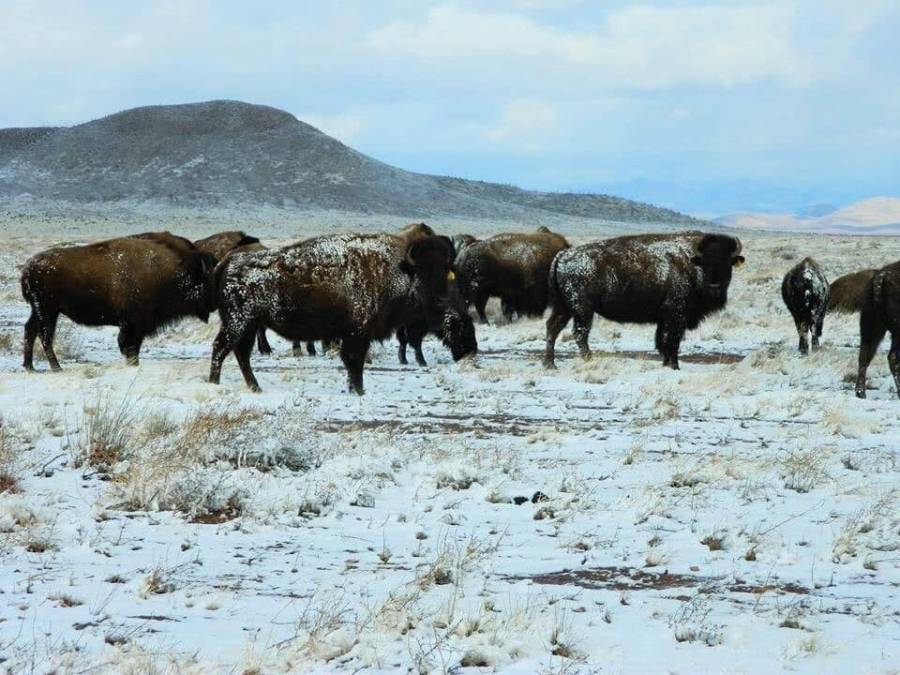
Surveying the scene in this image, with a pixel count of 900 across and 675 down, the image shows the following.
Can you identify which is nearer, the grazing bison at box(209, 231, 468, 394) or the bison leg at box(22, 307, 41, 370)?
the grazing bison at box(209, 231, 468, 394)

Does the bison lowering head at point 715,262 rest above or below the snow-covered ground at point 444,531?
above

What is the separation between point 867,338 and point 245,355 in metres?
7.07

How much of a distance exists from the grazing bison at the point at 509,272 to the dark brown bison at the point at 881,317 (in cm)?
887

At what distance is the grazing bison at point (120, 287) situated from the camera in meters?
14.4

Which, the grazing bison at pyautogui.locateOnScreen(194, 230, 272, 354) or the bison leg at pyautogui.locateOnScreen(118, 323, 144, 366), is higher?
the grazing bison at pyautogui.locateOnScreen(194, 230, 272, 354)

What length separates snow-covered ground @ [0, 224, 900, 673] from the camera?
4.92 meters

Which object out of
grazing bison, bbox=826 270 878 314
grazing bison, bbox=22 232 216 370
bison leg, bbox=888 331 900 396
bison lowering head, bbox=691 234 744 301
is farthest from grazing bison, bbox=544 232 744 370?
grazing bison, bbox=826 270 878 314

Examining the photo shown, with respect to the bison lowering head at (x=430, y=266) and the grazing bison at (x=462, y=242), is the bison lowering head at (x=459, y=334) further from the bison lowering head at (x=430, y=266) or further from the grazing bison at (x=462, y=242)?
the grazing bison at (x=462, y=242)

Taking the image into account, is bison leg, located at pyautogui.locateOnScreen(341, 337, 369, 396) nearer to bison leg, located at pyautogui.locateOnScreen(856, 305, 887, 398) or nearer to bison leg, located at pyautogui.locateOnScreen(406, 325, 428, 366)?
bison leg, located at pyautogui.locateOnScreen(406, 325, 428, 366)

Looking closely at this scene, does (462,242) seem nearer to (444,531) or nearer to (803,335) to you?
(803,335)

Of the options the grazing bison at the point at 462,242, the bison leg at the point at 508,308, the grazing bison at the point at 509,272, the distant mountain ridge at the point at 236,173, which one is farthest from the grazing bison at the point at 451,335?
the distant mountain ridge at the point at 236,173

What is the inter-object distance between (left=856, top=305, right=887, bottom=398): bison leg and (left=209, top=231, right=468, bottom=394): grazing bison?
520cm

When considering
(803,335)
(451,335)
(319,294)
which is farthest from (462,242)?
(319,294)

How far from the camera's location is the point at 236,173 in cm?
10975
